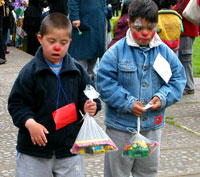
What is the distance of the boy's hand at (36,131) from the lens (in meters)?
2.82

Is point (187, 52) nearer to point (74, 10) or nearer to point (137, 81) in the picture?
point (74, 10)

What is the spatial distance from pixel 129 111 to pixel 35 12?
846cm

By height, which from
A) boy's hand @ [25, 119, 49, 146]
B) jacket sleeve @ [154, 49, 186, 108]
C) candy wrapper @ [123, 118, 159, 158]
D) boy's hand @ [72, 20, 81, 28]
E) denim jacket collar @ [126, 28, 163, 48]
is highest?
denim jacket collar @ [126, 28, 163, 48]

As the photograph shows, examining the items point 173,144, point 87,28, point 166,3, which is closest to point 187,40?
point 166,3

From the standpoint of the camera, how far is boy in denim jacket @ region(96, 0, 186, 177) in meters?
3.27

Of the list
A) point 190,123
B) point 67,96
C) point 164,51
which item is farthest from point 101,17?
point 67,96

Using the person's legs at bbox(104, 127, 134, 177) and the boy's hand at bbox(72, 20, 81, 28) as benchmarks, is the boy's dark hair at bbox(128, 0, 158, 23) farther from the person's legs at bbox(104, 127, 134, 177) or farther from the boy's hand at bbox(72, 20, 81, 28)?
the boy's hand at bbox(72, 20, 81, 28)

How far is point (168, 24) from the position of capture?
6.65m

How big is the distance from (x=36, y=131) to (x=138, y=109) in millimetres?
726

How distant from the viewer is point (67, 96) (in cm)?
299

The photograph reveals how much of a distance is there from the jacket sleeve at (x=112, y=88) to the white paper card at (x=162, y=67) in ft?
0.81

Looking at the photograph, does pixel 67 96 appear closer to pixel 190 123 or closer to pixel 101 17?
pixel 190 123

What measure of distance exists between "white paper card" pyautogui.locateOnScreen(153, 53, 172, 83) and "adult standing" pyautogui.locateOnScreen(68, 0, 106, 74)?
12.5 feet

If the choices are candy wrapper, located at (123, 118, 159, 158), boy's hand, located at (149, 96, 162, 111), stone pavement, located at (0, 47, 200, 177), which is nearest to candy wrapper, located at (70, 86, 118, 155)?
candy wrapper, located at (123, 118, 159, 158)
